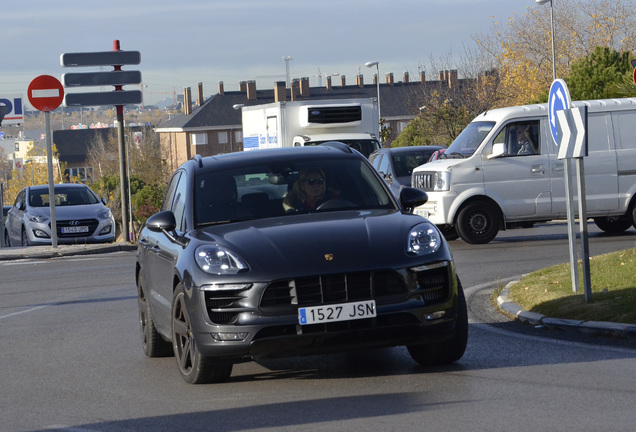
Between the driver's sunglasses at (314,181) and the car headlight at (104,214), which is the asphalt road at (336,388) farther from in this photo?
the car headlight at (104,214)

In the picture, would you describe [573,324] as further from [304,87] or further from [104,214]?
[304,87]

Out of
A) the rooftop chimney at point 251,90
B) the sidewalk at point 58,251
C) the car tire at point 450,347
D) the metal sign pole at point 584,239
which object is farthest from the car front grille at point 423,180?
the rooftop chimney at point 251,90

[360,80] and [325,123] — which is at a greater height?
[360,80]

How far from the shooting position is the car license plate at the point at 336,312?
7113mm

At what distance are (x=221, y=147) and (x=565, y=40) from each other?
2560 inches

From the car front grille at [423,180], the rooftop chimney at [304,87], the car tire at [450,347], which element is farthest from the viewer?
the rooftop chimney at [304,87]

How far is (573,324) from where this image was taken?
9508mm

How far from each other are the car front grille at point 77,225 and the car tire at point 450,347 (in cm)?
1915

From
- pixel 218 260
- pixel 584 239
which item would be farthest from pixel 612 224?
pixel 218 260

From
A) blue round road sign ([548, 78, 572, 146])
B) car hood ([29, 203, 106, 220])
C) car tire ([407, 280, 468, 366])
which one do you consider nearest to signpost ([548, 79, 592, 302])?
blue round road sign ([548, 78, 572, 146])

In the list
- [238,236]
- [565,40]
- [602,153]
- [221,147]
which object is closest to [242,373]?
[238,236]

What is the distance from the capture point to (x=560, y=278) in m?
12.2

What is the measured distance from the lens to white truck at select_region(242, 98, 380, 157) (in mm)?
30500

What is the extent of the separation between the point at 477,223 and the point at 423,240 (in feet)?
38.2
